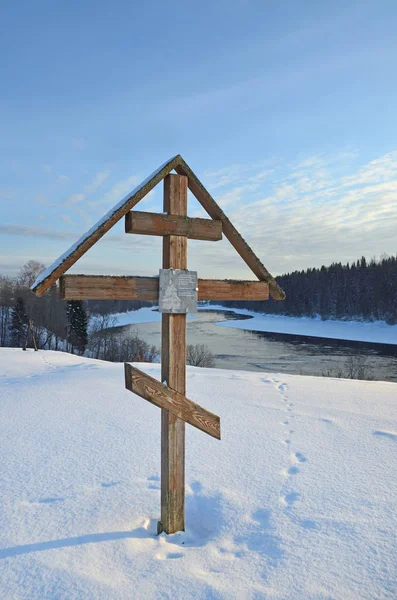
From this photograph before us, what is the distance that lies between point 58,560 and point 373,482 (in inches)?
133

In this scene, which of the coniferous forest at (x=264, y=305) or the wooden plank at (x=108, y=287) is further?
the coniferous forest at (x=264, y=305)

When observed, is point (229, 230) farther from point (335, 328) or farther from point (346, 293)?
point (346, 293)

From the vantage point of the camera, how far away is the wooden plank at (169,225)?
3600 mm

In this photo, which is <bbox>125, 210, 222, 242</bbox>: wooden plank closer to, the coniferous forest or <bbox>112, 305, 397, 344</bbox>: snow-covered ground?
the coniferous forest

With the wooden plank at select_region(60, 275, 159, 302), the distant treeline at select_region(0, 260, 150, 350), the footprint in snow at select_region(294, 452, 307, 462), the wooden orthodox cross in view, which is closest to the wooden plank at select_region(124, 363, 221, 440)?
the wooden orthodox cross

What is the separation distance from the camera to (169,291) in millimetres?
3648

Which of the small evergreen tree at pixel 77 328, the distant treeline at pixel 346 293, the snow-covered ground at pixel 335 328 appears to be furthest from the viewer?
the distant treeline at pixel 346 293

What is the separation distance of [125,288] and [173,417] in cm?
127

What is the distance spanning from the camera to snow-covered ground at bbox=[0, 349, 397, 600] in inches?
116

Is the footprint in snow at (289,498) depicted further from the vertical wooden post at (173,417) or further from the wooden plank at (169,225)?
the wooden plank at (169,225)

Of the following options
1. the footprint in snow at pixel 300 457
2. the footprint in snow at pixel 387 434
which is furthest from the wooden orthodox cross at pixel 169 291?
the footprint in snow at pixel 387 434

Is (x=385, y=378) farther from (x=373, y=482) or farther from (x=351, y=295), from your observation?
(x=351, y=295)

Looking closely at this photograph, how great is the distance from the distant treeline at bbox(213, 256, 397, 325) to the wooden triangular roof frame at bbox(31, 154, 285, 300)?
5007 centimetres

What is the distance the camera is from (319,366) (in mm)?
25766
